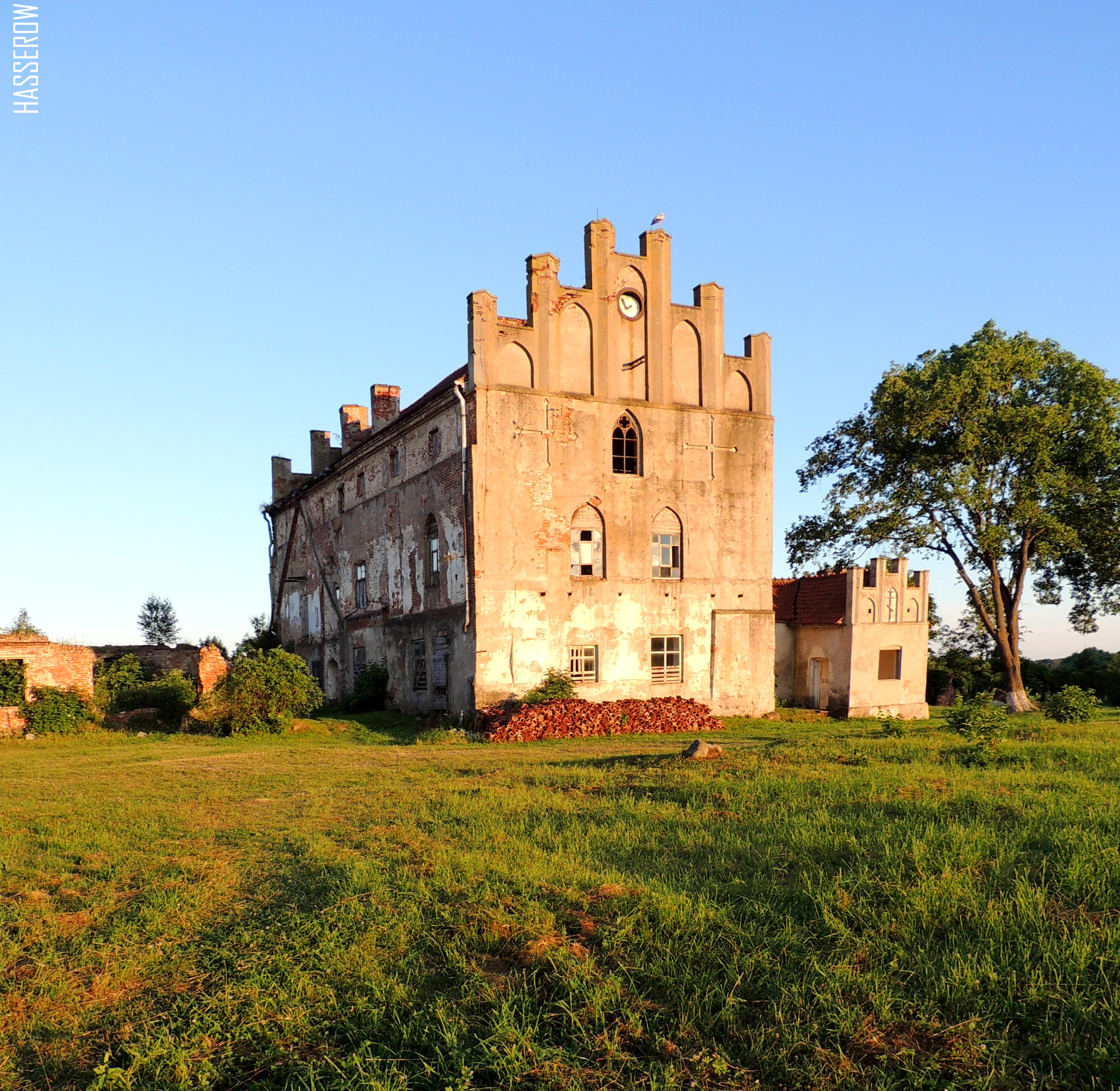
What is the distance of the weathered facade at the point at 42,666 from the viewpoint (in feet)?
75.5

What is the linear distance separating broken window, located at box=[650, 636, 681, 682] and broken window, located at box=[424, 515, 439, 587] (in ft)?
19.6

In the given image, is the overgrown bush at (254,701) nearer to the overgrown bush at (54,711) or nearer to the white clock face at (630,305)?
the overgrown bush at (54,711)

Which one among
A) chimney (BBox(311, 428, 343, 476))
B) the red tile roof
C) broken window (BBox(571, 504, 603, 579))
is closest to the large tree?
the red tile roof

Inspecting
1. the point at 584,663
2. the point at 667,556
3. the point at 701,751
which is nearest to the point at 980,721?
the point at 701,751

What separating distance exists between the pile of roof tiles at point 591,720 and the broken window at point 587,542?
10.9 ft

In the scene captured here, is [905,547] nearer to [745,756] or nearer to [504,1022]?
[745,756]

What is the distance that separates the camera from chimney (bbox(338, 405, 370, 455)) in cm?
3566

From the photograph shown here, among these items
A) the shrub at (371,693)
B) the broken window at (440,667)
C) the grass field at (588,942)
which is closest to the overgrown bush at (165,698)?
the shrub at (371,693)

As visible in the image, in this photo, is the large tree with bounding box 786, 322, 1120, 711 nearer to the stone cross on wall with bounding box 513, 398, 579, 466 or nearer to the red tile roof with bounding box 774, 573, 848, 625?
the red tile roof with bounding box 774, 573, 848, 625

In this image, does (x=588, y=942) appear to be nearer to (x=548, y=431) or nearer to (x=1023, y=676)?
(x=548, y=431)

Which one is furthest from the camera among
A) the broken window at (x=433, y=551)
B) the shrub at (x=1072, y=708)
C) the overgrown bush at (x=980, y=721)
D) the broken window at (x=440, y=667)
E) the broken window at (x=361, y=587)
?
the broken window at (x=361, y=587)

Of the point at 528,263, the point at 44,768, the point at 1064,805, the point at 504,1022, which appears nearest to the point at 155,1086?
the point at 504,1022

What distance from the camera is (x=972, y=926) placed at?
6.06 meters

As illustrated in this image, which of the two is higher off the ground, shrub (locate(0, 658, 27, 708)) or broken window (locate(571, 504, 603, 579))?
broken window (locate(571, 504, 603, 579))
